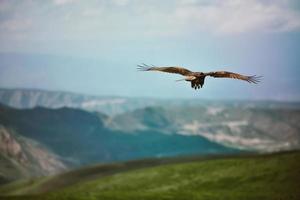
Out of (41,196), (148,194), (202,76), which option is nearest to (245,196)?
(148,194)

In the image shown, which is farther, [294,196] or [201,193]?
[201,193]

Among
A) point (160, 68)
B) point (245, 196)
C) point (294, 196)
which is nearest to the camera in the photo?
point (160, 68)

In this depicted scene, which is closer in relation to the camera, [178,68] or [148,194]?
[178,68]

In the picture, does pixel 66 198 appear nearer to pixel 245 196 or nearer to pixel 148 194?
pixel 148 194

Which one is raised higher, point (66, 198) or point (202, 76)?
point (202, 76)

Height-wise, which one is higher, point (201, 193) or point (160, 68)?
point (160, 68)

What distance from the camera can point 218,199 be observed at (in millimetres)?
186875

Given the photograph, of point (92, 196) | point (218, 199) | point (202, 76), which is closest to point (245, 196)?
point (218, 199)

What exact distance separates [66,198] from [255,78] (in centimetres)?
15276

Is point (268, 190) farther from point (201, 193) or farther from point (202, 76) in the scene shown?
point (202, 76)

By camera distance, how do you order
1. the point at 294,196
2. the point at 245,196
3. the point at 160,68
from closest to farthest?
the point at 160,68 → the point at 294,196 → the point at 245,196

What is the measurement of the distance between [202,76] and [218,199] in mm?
155708

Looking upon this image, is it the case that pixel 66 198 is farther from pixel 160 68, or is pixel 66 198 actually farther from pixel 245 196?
pixel 160 68

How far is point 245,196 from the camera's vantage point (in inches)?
7436
